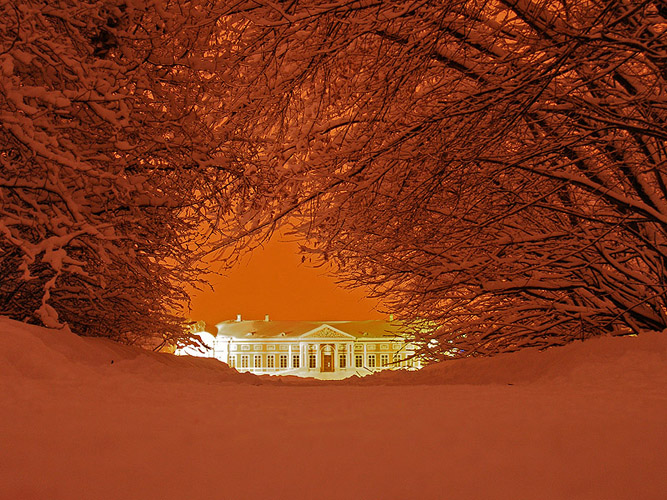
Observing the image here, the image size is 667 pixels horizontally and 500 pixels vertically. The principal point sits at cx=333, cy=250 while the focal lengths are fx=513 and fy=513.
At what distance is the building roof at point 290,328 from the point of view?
54.0m

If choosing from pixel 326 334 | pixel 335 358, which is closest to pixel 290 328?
pixel 326 334

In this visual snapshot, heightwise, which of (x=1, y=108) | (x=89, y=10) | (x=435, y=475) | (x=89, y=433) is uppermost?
(x=89, y=10)

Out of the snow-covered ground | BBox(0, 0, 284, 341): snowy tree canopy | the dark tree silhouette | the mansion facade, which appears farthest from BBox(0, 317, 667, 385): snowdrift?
the mansion facade

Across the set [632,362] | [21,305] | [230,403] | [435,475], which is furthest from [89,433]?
[21,305]

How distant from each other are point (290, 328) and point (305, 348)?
3.35m

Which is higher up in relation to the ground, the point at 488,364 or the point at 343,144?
the point at 343,144

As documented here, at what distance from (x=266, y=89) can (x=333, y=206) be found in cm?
151

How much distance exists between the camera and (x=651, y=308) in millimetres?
6387

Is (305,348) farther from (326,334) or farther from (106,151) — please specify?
(106,151)

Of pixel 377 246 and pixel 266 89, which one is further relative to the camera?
pixel 377 246

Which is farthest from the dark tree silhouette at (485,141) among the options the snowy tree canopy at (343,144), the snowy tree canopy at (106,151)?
the snowy tree canopy at (106,151)

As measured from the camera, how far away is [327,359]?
2100 inches

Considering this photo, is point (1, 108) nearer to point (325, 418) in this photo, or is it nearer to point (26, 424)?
point (26, 424)

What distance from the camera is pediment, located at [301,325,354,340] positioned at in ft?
174
